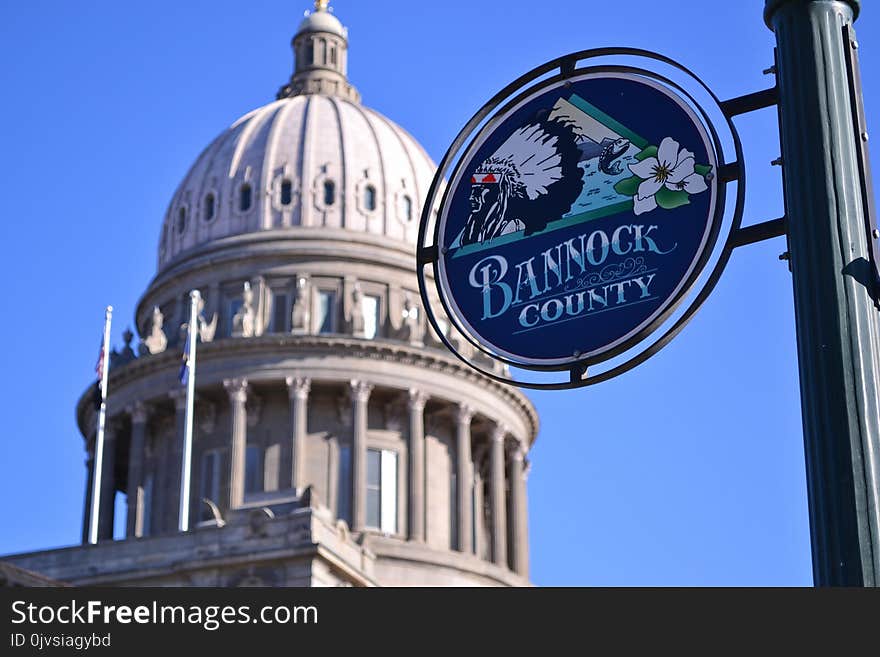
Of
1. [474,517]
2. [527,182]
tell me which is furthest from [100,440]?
[527,182]

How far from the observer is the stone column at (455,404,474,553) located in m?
75.2

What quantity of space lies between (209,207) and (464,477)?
16588 mm

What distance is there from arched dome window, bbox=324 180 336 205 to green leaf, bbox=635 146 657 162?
7126 cm

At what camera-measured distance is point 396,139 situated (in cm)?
8294

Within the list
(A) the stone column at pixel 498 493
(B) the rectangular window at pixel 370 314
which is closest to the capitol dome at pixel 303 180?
(B) the rectangular window at pixel 370 314

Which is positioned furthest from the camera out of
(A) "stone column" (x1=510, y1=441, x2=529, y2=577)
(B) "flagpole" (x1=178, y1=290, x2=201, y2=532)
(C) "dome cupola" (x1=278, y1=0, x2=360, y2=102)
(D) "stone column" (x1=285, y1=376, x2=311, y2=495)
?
(C) "dome cupola" (x1=278, y1=0, x2=360, y2=102)

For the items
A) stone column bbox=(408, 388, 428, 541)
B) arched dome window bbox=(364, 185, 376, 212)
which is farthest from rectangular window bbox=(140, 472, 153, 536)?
arched dome window bbox=(364, 185, 376, 212)

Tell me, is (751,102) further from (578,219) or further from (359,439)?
(359,439)

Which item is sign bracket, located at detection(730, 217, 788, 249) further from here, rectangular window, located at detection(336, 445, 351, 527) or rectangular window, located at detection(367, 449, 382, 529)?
rectangular window, located at detection(367, 449, 382, 529)

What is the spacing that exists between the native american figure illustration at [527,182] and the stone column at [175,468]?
64.7 m

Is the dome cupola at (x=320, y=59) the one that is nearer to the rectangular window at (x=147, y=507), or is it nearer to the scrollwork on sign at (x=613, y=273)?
the rectangular window at (x=147, y=507)
